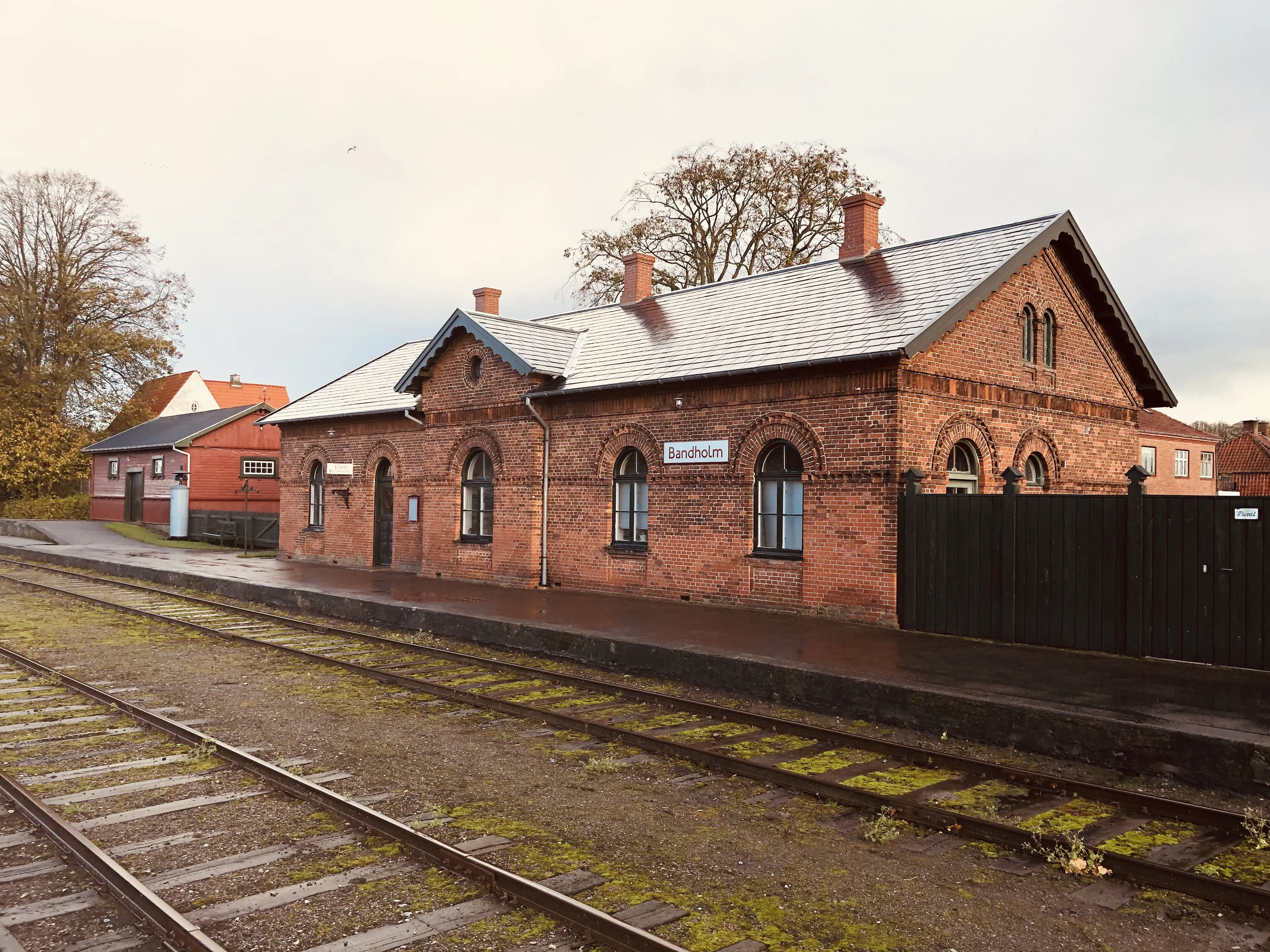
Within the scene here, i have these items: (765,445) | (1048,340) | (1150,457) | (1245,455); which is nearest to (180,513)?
(765,445)

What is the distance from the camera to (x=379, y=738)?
7914 millimetres

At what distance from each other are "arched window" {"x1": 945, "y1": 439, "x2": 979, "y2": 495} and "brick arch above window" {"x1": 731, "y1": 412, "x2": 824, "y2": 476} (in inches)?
80.4

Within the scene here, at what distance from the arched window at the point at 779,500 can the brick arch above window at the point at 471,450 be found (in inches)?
234

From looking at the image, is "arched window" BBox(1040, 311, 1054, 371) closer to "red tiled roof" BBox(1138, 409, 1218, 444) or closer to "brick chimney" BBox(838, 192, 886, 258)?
"brick chimney" BBox(838, 192, 886, 258)

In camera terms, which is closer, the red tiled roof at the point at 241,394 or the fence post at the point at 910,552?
the fence post at the point at 910,552

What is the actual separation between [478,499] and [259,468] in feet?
66.3

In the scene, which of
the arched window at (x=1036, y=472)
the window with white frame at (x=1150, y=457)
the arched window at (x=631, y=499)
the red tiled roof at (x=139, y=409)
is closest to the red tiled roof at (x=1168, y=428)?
the window with white frame at (x=1150, y=457)

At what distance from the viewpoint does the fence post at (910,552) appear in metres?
12.2

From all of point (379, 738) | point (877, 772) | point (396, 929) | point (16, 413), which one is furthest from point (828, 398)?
point (16, 413)

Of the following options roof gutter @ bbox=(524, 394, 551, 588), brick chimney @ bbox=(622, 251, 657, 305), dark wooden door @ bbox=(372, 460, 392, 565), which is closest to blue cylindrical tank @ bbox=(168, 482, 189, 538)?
dark wooden door @ bbox=(372, 460, 392, 565)

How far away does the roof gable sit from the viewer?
57.1 feet

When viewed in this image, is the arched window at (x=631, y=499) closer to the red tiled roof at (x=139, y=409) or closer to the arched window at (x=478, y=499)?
the arched window at (x=478, y=499)

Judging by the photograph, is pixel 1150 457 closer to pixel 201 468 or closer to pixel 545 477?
pixel 545 477

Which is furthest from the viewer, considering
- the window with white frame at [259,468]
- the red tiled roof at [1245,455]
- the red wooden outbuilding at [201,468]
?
the red tiled roof at [1245,455]
